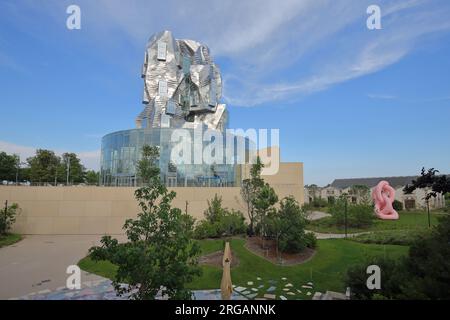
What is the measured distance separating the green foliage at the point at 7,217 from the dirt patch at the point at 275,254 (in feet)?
53.2

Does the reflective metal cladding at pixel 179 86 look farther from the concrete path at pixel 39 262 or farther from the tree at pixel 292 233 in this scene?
the tree at pixel 292 233

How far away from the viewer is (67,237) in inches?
845

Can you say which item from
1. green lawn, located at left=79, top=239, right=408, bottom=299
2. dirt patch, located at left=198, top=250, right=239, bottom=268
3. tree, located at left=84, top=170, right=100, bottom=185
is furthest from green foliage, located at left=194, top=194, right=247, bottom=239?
tree, located at left=84, top=170, right=100, bottom=185

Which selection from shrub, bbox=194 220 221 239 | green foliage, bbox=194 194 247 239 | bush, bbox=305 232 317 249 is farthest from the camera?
green foliage, bbox=194 194 247 239

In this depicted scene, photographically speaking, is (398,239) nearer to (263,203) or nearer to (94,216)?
(263,203)

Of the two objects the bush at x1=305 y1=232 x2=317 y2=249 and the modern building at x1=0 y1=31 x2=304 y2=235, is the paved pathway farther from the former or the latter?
the modern building at x1=0 y1=31 x2=304 y2=235

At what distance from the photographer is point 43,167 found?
137ft

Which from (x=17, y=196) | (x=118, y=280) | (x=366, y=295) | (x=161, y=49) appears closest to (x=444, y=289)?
(x=366, y=295)

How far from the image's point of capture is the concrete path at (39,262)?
10436mm

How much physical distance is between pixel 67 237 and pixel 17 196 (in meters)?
5.14

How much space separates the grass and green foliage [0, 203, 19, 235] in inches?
16.9

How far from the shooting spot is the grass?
60.2ft

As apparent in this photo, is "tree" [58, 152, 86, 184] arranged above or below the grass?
above

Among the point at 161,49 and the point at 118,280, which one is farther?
the point at 161,49
